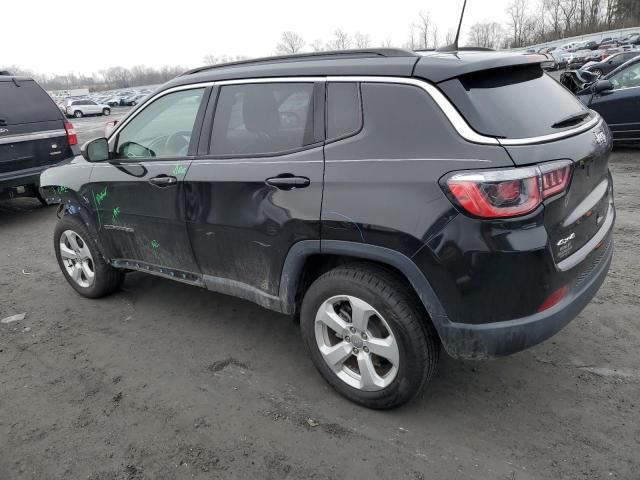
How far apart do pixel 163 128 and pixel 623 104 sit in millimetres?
7762

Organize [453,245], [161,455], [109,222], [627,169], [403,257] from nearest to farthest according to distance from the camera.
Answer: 1. [453,245]
2. [403,257]
3. [161,455]
4. [109,222]
5. [627,169]

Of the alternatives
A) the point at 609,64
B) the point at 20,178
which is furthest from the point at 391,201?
the point at 609,64

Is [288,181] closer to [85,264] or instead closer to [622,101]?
[85,264]

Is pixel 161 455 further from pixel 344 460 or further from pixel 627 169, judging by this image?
pixel 627 169

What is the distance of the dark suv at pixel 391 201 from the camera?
7.35 ft

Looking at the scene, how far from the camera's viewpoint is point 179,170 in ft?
10.9

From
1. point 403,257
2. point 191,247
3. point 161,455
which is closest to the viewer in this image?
point 403,257

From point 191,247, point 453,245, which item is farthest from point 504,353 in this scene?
→ point 191,247

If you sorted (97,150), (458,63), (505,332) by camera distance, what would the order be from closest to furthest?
1. (505,332)
2. (458,63)
3. (97,150)

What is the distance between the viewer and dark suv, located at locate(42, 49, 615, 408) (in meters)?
2.24

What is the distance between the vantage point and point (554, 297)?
7.72 ft

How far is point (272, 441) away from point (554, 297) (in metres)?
1.56

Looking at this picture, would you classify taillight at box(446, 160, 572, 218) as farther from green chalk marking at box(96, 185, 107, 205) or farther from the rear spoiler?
green chalk marking at box(96, 185, 107, 205)

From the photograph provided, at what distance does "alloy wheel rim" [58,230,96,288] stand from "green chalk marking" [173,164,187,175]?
145cm
